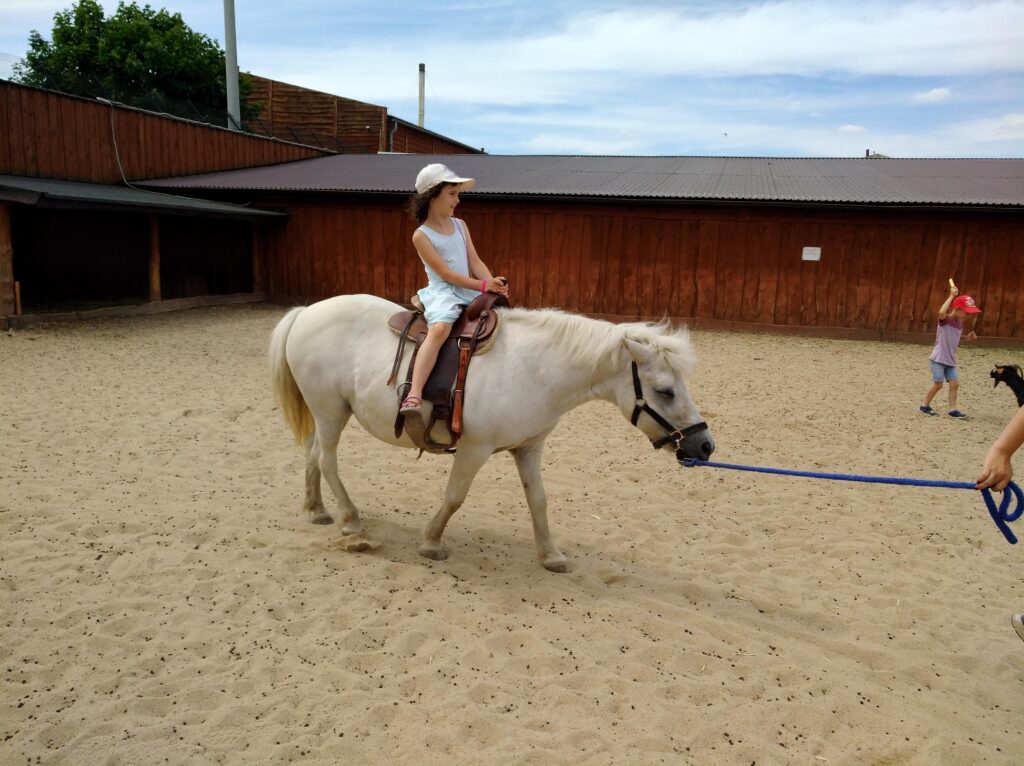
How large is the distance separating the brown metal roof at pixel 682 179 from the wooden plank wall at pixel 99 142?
644 mm

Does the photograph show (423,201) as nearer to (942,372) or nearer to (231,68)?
(942,372)

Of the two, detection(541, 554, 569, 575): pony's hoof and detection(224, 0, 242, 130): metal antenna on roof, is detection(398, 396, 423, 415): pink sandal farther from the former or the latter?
detection(224, 0, 242, 130): metal antenna on roof

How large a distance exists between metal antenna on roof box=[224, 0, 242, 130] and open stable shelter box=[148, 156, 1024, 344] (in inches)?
220

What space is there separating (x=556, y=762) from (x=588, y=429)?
4.76 meters

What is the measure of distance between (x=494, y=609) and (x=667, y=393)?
56.3 inches

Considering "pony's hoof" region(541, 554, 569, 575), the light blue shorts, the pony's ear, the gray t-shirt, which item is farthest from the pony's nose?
the light blue shorts

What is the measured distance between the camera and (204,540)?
4.25 metres

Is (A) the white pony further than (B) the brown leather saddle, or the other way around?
(B) the brown leather saddle

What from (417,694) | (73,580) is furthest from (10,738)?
(417,694)

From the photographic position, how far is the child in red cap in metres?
7.69

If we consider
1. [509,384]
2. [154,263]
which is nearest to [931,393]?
[509,384]

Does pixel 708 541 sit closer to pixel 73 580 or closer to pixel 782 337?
pixel 73 580

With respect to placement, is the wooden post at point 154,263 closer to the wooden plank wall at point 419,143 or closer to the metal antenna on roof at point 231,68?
the metal antenna on roof at point 231,68

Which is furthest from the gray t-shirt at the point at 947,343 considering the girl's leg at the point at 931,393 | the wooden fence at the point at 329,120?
the wooden fence at the point at 329,120
